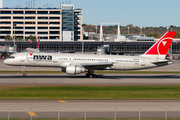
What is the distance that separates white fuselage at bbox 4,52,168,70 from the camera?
159 ft

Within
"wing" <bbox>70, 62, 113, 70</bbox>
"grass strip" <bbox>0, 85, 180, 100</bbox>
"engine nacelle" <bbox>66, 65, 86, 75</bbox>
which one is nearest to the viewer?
"grass strip" <bbox>0, 85, 180, 100</bbox>

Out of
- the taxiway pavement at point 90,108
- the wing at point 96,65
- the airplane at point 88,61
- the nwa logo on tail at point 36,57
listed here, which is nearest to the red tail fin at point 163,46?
the airplane at point 88,61

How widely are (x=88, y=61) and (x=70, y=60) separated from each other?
138 inches

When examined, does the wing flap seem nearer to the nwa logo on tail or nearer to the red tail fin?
the nwa logo on tail

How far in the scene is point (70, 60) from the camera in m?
49.1

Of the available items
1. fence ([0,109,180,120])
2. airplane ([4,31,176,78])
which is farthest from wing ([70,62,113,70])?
fence ([0,109,180,120])

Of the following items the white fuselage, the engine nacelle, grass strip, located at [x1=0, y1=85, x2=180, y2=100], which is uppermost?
the white fuselage

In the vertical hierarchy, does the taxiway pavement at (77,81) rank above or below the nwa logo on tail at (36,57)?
below

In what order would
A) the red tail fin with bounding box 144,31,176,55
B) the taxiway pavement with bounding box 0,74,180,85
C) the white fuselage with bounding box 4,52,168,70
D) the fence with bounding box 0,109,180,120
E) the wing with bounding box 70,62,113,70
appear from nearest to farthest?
the fence with bounding box 0,109,180,120 → the taxiway pavement with bounding box 0,74,180,85 → the wing with bounding box 70,62,113,70 → the white fuselage with bounding box 4,52,168,70 → the red tail fin with bounding box 144,31,176,55

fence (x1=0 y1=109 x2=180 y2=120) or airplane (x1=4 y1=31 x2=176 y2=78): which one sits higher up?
airplane (x1=4 y1=31 x2=176 y2=78)

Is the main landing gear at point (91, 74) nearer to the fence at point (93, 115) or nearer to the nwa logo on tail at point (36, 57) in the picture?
the nwa logo on tail at point (36, 57)

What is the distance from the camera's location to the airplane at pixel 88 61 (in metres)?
48.2

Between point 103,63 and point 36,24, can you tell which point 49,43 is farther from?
point 103,63

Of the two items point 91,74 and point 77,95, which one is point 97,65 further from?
point 77,95
